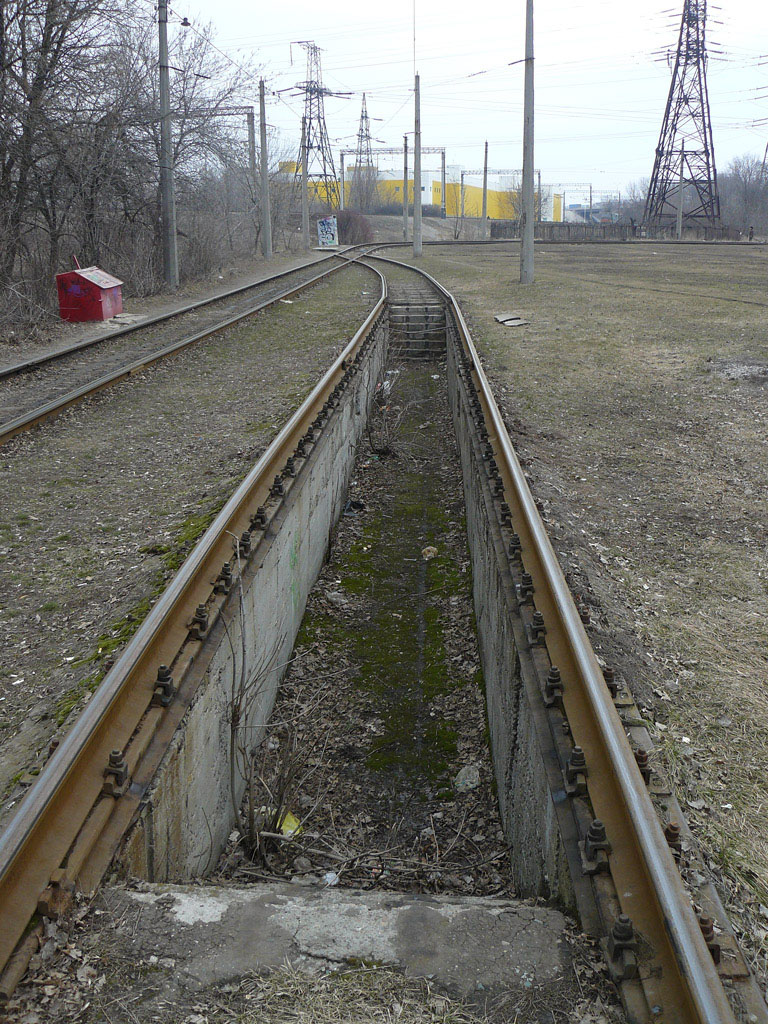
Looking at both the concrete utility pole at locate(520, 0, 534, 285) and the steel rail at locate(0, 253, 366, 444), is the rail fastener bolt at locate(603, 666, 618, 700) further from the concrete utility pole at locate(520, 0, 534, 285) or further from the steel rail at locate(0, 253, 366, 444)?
the concrete utility pole at locate(520, 0, 534, 285)

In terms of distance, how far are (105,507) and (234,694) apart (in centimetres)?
240

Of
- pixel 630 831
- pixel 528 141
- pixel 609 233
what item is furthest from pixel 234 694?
pixel 609 233

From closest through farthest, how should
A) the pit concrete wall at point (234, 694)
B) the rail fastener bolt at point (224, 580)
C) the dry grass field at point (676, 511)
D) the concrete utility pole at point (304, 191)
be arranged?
the pit concrete wall at point (234, 694)
the dry grass field at point (676, 511)
the rail fastener bolt at point (224, 580)
the concrete utility pole at point (304, 191)

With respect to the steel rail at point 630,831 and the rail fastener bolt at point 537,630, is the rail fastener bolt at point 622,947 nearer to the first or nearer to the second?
the steel rail at point 630,831

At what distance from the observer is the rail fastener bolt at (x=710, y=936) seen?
86.3 inches

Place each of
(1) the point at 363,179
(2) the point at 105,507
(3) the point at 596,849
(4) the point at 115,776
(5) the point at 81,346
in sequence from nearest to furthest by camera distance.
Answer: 1. (3) the point at 596,849
2. (4) the point at 115,776
3. (2) the point at 105,507
4. (5) the point at 81,346
5. (1) the point at 363,179

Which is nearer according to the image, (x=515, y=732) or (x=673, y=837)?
(x=673, y=837)

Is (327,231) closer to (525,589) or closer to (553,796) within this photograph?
(525,589)

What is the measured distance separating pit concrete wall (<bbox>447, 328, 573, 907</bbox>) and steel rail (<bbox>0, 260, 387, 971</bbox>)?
1.60 m

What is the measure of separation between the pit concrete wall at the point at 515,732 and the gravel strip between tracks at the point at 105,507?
1904 millimetres

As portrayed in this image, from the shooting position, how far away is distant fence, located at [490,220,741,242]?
51.0 meters

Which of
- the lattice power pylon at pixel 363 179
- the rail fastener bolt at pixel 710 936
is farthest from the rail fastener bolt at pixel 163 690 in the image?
the lattice power pylon at pixel 363 179

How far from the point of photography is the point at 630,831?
2650 mm

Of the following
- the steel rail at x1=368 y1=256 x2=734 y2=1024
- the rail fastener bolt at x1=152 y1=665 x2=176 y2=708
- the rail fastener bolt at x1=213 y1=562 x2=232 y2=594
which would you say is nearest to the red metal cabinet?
the rail fastener bolt at x1=213 y1=562 x2=232 y2=594
